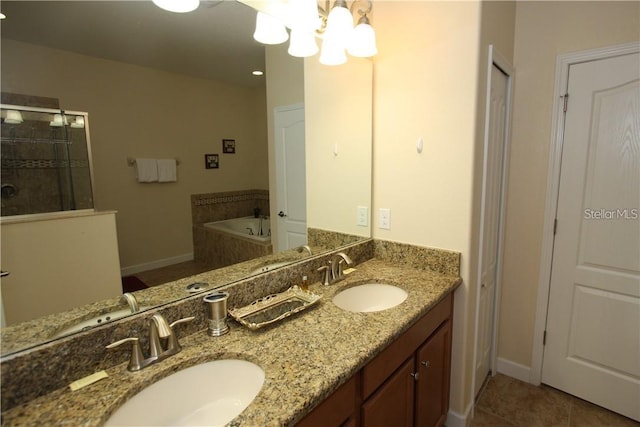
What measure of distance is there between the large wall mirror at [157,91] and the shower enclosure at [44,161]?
0.03 meters

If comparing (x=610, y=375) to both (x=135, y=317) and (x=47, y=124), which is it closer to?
(x=135, y=317)

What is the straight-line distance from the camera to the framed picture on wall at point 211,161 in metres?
1.20

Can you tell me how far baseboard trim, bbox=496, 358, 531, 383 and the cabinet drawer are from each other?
1.08m

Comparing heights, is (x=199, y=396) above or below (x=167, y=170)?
below

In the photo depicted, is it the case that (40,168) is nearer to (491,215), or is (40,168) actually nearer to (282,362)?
(282,362)

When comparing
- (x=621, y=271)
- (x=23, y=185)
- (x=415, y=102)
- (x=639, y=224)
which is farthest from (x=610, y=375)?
(x=23, y=185)

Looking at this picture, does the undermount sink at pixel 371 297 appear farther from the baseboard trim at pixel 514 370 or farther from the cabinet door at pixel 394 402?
the baseboard trim at pixel 514 370

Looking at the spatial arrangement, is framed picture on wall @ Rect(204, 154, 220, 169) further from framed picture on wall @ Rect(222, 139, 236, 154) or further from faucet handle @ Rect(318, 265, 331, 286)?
faucet handle @ Rect(318, 265, 331, 286)

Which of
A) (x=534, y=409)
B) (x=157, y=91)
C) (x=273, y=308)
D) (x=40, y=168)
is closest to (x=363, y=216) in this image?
(x=273, y=308)

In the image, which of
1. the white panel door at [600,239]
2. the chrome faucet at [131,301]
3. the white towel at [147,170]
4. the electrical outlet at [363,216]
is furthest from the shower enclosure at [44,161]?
the white panel door at [600,239]

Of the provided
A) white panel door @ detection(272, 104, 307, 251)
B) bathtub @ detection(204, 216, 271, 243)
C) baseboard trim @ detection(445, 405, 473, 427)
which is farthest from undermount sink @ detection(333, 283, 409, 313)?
baseboard trim @ detection(445, 405, 473, 427)

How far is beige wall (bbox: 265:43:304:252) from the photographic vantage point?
144 cm

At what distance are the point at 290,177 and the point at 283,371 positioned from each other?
0.93 metres

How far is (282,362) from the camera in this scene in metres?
0.94
